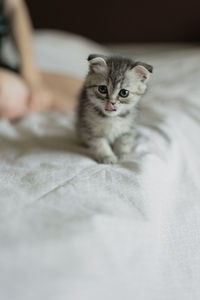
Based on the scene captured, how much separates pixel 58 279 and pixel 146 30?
6.80 feet

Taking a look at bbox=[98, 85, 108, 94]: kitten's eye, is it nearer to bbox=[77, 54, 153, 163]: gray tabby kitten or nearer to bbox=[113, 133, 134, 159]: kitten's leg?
bbox=[77, 54, 153, 163]: gray tabby kitten

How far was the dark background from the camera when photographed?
221cm

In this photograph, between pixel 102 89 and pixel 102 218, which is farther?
pixel 102 89

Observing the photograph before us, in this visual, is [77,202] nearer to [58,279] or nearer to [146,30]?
[58,279]

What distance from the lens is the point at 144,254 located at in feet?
2.25

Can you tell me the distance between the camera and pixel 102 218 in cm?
67

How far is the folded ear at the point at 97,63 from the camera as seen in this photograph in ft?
3.10

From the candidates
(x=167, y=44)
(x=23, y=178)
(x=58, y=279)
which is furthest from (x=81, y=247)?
(x=167, y=44)

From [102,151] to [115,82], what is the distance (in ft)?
0.68

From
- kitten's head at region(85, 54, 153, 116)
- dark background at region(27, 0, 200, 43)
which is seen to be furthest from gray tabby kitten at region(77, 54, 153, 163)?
dark background at region(27, 0, 200, 43)

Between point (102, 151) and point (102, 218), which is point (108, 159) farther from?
point (102, 218)

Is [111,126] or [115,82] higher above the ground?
[115,82]

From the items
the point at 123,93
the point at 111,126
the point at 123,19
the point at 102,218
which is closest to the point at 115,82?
the point at 123,93

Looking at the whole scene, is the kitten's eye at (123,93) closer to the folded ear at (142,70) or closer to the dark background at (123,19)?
the folded ear at (142,70)
